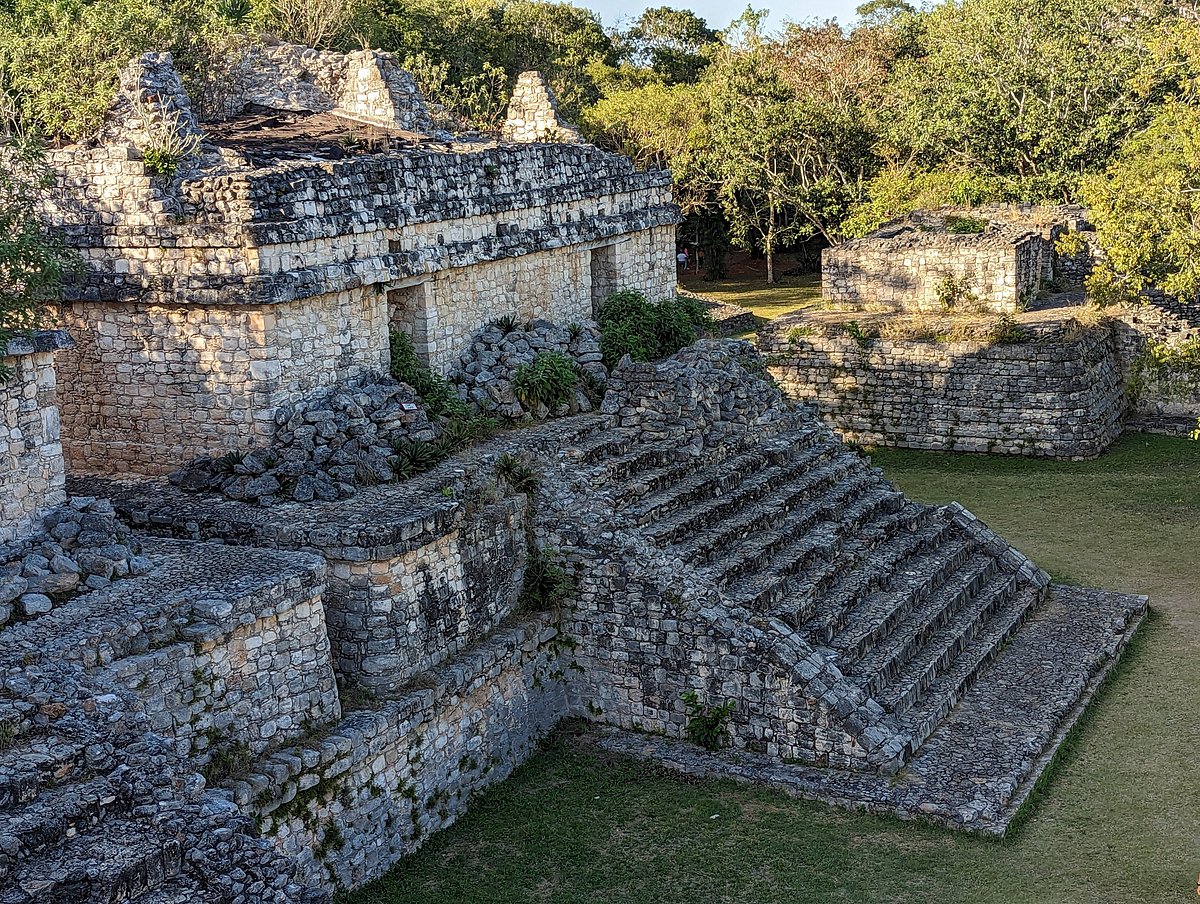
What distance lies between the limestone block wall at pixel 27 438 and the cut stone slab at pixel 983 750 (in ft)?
15.4

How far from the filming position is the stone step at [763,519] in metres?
11.9

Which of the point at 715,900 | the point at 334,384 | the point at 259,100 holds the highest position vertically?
the point at 259,100

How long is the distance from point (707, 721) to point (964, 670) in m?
2.46

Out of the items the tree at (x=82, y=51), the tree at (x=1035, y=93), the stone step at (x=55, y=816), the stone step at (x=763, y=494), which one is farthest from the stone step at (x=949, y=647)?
the tree at (x=1035, y=93)

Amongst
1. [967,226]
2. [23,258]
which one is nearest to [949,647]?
[23,258]

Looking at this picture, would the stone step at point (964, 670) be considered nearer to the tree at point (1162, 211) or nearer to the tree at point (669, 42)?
the tree at point (1162, 211)

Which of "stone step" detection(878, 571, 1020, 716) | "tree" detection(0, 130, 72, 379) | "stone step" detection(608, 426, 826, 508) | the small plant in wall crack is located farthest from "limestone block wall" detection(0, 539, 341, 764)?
"stone step" detection(878, 571, 1020, 716)

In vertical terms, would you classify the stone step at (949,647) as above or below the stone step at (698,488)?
below

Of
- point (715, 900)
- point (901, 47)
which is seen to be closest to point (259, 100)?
point (715, 900)

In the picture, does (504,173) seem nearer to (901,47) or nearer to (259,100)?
(259,100)

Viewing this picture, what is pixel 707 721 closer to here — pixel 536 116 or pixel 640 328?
pixel 640 328

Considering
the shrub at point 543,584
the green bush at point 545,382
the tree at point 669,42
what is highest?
the tree at point 669,42

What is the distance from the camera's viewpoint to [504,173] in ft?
46.8

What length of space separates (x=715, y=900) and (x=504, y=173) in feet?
25.5
